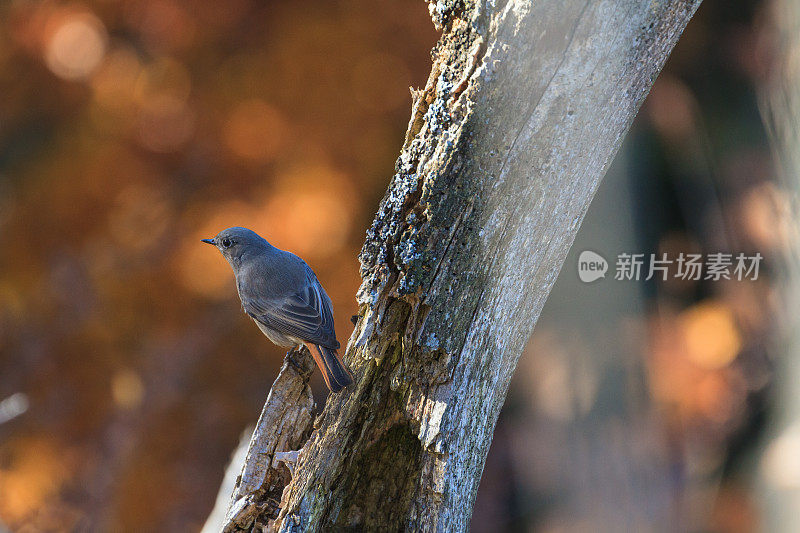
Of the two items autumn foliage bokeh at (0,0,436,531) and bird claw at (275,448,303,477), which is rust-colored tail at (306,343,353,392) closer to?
bird claw at (275,448,303,477)

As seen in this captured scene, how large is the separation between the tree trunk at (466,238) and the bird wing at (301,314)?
47cm

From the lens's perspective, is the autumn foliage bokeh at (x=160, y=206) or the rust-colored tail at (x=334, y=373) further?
the autumn foliage bokeh at (x=160, y=206)

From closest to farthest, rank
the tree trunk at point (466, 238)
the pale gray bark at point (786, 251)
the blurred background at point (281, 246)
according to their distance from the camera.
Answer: the tree trunk at point (466, 238) < the pale gray bark at point (786, 251) < the blurred background at point (281, 246)

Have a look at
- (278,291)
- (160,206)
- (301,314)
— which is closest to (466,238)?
(301,314)

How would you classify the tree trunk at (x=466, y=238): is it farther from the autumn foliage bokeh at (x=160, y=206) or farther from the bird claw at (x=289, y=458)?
the autumn foliage bokeh at (x=160, y=206)

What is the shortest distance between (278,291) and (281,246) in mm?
1727

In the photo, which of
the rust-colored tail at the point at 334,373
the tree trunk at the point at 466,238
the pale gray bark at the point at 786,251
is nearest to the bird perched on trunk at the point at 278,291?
the rust-colored tail at the point at 334,373

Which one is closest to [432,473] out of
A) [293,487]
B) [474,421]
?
[474,421]

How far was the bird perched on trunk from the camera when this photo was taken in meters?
2.50

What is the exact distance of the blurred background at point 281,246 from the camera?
436cm

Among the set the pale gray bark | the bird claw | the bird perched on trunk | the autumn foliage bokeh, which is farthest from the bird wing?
→ the pale gray bark

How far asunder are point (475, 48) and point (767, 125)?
2.65 m

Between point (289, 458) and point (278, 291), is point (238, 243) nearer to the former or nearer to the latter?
point (278, 291)

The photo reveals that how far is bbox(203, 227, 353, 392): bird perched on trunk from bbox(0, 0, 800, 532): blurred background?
60.4 inches
